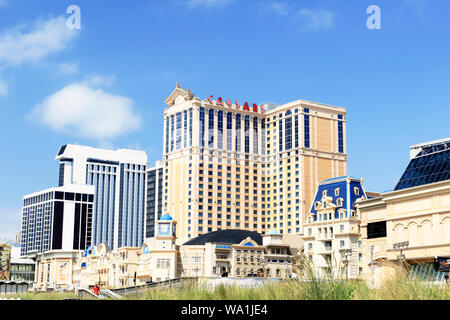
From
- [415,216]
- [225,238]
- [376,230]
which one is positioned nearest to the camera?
[415,216]

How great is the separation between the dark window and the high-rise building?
3299 inches

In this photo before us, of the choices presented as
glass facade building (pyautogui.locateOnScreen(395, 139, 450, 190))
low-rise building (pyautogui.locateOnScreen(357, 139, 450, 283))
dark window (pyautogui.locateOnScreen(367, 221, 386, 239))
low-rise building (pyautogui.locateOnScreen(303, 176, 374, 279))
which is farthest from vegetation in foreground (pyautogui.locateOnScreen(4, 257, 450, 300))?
low-rise building (pyautogui.locateOnScreen(303, 176, 374, 279))

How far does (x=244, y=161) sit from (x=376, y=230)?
324ft

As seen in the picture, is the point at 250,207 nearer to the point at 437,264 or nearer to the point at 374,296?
the point at 437,264

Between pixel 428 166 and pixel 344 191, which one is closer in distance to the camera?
pixel 428 166

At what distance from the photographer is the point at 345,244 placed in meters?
100

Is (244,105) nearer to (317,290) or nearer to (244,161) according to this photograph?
(244,161)

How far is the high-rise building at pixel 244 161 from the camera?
541 feet

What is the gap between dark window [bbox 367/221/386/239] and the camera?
252 ft

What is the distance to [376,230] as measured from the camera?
78.1 m

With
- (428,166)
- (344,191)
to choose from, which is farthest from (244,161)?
(428,166)
